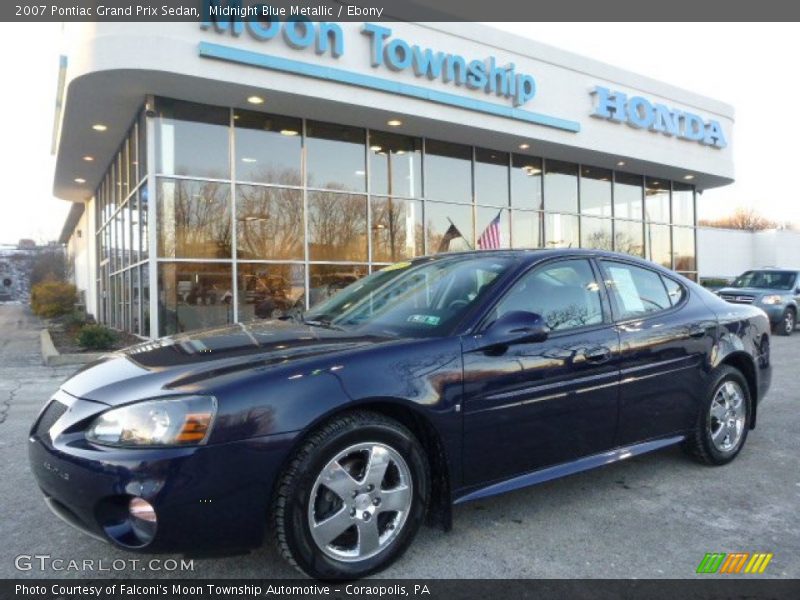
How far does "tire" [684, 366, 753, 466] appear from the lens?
4.09 meters

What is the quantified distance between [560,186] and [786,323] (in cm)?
676

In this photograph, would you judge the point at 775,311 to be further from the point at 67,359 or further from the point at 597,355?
→ the point at 67,359

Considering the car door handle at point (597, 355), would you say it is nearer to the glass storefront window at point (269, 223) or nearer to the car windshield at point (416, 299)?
the car windshield at point (416, 299)

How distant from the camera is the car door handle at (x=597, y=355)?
339 cm

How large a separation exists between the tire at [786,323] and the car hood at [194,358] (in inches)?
566

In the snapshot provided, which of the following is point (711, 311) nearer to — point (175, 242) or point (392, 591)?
point (392, 591)

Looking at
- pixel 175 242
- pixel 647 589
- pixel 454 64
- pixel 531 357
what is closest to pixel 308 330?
pixel 531 357

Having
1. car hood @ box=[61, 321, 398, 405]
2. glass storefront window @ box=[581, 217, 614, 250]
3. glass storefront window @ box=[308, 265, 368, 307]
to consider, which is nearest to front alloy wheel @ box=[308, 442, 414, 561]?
car hood @ box=[61, 321, 398, 405]

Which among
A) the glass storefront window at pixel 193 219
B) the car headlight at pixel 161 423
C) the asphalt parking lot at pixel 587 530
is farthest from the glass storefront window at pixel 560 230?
the car headlight at pixel 161 423

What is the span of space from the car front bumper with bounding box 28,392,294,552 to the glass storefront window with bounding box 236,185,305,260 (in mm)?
10158

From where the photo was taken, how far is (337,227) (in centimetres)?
1349

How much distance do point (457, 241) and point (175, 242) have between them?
22.7 feet

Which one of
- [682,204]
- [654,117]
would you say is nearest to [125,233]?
[654,117]

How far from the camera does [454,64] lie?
13.1 meters
